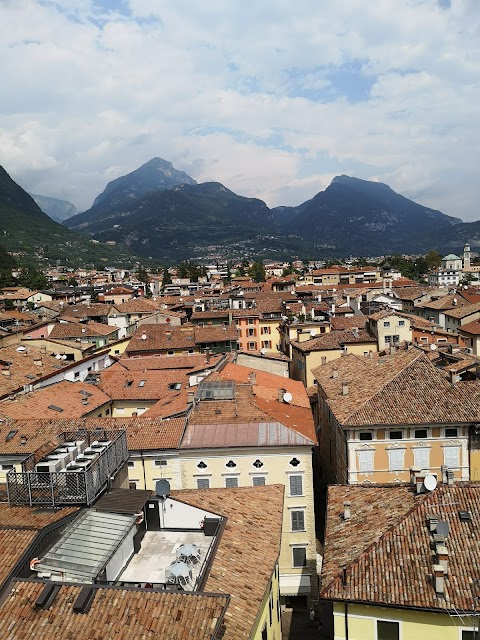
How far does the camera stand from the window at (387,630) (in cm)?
1641

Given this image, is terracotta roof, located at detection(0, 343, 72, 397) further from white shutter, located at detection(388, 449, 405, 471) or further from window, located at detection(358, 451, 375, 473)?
white shutter, located at detection(388, 449, 405, 471)

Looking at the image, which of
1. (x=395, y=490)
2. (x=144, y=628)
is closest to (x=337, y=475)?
(x=395, y=490)

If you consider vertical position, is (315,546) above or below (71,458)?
below

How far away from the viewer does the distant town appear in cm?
1413

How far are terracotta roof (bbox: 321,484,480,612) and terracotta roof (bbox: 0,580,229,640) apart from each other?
608cm

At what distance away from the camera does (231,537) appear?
1744 centimetres

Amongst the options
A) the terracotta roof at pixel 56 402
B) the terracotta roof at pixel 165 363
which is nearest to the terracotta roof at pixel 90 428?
the terracotta roof at pixel 56 402

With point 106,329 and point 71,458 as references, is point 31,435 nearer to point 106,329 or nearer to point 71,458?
point 71,458

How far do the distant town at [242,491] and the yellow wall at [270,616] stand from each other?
0.15m

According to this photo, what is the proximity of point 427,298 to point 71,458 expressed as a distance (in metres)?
97.3

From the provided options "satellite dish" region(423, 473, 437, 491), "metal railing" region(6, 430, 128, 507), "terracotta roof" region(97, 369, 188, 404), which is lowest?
"terracotta roof" region(97, 369, 188, 404)

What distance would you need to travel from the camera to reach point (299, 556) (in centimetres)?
2928

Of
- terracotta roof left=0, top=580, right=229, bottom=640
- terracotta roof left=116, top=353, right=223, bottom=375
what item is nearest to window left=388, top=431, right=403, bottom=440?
terracotta roof left=0, top=580, right=229, bottom=640

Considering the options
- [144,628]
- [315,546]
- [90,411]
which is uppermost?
[144,628]
